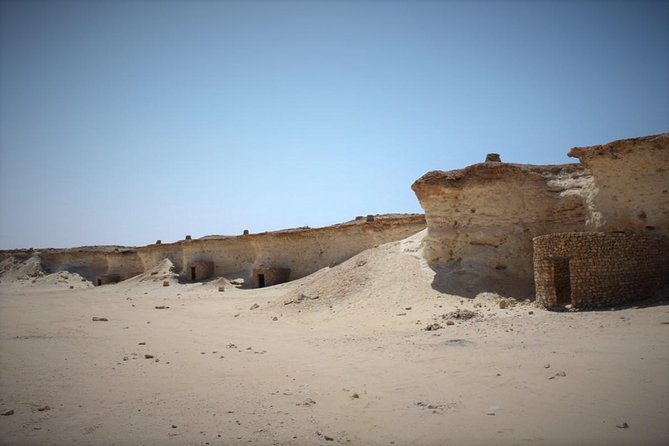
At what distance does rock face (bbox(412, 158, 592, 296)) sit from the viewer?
13250 millimetres

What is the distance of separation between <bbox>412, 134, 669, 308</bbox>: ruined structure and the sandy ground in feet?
3.09

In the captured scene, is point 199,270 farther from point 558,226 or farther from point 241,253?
point 558,226

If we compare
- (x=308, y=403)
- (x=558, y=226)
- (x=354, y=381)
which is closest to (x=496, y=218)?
(x=558, y=226)

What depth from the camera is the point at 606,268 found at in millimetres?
9469

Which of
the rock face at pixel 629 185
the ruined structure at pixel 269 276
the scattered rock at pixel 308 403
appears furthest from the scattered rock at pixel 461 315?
the ruined structure at pixel 269 276

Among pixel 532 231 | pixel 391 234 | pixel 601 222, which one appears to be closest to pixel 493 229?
pixel 532 231

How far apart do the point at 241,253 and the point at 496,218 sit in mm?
18676

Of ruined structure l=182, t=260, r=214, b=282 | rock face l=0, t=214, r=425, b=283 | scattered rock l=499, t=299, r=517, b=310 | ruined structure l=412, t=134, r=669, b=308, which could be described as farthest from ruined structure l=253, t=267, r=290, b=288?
scattered rock l=499, t=299, r=517, b=310

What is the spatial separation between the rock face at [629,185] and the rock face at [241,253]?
356 inches

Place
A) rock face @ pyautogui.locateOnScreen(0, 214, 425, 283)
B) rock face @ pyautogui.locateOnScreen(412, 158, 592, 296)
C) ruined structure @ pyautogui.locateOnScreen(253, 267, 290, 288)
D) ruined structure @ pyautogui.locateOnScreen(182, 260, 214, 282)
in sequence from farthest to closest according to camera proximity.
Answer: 1. ruined structure @ pyautogui.locateOnScreen(182, 260, 214, 282)
2. ruined structure @ pyautogui.locateOnScreen(253, 267, 290, 288)
3. rock face @ pyautogui.locateOnScreen(0, 214, 425, 283)
4. rock face @ pyautogui.locateOnScreen(412, 158, 592, 296)

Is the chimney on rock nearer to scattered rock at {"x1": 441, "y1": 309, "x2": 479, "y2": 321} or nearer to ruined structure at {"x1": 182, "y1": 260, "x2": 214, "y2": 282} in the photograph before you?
scattered rock at {"x1": 441, "y1": 309, "x2": 479, "y2": 321}

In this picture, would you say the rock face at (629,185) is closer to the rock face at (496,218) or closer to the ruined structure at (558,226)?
the ruined structure at (558,226)

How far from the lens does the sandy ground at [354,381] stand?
4.26 metres

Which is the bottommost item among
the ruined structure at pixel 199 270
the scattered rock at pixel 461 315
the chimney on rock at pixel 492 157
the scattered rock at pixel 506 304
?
the scattered rock at pixel 461 315
